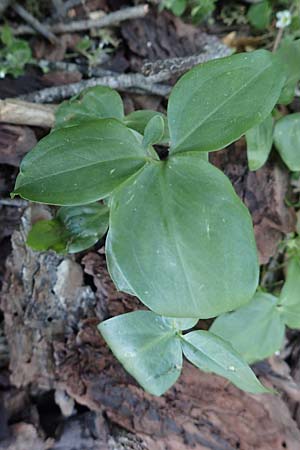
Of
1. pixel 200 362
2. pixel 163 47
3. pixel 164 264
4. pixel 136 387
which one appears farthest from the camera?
pixel 163 47

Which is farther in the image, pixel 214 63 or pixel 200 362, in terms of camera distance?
pixel 200 362

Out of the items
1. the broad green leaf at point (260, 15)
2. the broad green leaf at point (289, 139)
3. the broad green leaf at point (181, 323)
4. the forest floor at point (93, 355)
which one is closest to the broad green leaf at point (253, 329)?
the forest floor at point (93, 355)

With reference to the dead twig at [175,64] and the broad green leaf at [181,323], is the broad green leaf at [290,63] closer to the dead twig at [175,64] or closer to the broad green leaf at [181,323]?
the dead twig at [175,64]

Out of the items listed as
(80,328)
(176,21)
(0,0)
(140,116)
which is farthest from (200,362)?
(0,0)

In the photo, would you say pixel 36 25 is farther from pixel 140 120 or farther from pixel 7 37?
pixel 140 120

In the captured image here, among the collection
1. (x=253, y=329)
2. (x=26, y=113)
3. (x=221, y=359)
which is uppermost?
(x=26, y=113)

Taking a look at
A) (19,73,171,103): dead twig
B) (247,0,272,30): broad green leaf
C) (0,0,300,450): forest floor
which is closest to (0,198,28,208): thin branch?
(0,0,300,450): forest floor

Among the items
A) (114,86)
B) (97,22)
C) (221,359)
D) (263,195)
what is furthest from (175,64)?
(221,359)

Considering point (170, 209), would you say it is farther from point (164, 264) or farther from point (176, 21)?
point (176, 21)
